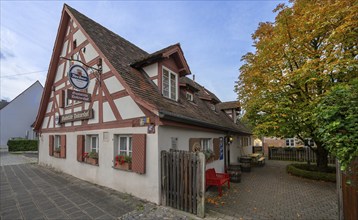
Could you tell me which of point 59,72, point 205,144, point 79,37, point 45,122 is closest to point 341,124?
point 205,144

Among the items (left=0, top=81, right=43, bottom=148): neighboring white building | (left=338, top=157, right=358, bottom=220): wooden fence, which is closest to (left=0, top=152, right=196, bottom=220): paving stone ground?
(left=338, top=157, right=358, bottom=220): wooden fence

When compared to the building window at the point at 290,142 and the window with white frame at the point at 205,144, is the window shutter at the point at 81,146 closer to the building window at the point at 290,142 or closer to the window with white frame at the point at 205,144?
the window with white frame at the point at 205,144

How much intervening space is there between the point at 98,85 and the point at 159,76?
2841 mm

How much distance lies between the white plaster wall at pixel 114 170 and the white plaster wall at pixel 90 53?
11.6 feet

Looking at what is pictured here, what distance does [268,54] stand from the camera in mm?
9398

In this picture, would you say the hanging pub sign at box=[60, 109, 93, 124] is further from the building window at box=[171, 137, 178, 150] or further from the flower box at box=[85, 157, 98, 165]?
the building window at box=[171, 137, 178, 150]

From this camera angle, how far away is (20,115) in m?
27.0

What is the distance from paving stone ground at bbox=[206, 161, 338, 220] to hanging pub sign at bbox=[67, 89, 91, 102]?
6.51 metres

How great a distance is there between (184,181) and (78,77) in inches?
236

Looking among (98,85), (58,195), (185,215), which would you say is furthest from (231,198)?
(98,85)

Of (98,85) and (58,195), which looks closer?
(58,195)

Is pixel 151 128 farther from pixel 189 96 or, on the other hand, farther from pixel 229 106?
pixel 229 106

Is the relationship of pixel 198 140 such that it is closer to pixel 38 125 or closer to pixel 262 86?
pixel 262 86

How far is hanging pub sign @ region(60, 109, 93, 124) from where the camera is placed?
28.5 ft
